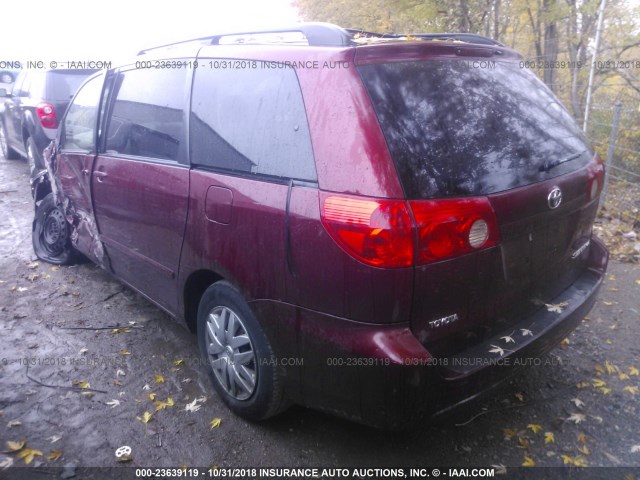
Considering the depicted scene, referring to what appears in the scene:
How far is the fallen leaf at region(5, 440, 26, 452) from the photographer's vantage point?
2.58m

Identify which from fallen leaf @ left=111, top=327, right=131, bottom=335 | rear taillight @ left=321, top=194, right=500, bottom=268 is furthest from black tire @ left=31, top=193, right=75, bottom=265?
rear taillight @ left=321, top=194, right=500, bottom=268

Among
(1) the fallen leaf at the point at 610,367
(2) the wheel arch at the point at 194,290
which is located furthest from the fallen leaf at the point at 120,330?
(1) the fallen leaf at the point at 610,367

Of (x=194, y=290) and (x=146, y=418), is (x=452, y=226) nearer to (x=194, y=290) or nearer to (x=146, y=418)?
(x=194, y=290)

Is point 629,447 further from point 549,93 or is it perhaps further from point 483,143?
point 549,93

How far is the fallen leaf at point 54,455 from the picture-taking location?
2.52 meters

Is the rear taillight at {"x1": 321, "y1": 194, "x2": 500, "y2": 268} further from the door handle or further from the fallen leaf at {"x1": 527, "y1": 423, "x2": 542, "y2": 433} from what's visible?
the door handle

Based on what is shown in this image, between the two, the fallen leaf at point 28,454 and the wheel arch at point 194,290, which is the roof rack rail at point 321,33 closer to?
the wheel arch at point 194,290

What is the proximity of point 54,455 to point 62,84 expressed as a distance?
6.86 meters

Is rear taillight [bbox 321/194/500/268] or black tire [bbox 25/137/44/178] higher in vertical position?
rear taillight [bbox 321/194/500/268]

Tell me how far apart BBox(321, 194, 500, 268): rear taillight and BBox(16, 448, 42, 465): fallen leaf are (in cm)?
197

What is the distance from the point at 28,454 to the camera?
100 inches

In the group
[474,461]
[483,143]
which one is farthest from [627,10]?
[474,461]

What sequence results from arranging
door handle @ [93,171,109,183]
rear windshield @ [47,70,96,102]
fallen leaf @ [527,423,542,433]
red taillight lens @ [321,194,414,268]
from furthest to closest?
rear windshield @ [47,70,96,102], door handle @ [93,171,109,183], fallen leaf @ [527,423,542,433], red taillight lens @ [321,194,414,268]

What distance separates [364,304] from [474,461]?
115cm
